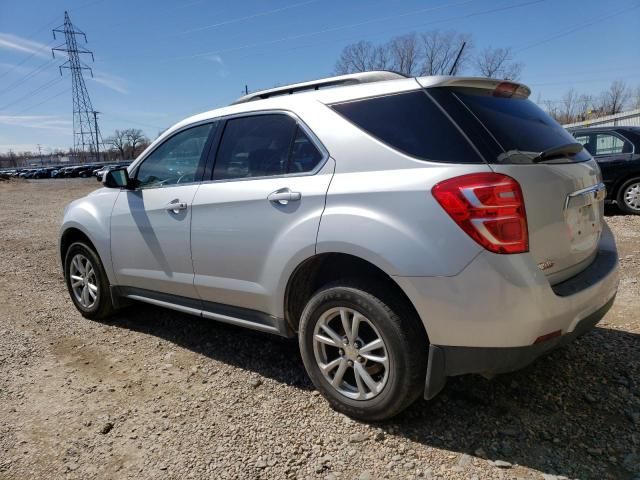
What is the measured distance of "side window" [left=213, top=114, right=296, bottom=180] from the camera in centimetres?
305

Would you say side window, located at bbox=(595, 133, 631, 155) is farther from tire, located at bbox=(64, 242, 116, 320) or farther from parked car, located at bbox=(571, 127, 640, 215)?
tire, located at bbox=(64, 242, 116, 320)

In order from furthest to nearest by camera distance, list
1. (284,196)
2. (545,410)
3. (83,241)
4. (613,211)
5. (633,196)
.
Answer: (613,211), (633,196), (83,241), (284,196), (545,410)

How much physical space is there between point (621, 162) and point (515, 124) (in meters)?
7.50

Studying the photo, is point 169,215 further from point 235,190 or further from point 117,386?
point 117,386

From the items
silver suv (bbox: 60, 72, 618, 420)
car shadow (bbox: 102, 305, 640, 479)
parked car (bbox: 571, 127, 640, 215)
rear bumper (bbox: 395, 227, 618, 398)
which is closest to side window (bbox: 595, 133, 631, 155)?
parked car (bbox: 571, 127, 640, 215)

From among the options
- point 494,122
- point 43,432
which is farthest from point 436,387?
point 43,432

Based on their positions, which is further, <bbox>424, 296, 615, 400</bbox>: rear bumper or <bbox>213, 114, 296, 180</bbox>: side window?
<bbox>213, 114, 296, 180</bbox>: side window

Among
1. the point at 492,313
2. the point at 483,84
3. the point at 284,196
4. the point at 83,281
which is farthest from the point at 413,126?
the point at 83,281

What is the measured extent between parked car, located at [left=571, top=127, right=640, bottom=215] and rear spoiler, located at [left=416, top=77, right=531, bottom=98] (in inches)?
256

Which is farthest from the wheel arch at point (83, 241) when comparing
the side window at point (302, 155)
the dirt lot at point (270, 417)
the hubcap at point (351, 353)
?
the hubcap at point (351, 353)

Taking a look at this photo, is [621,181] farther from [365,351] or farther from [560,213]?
[365,351]

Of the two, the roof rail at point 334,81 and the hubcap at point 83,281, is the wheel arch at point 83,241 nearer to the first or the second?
the hubcap at point 83,281

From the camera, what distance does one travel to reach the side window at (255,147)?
305cm

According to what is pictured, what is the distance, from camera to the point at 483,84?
8.68 feet
